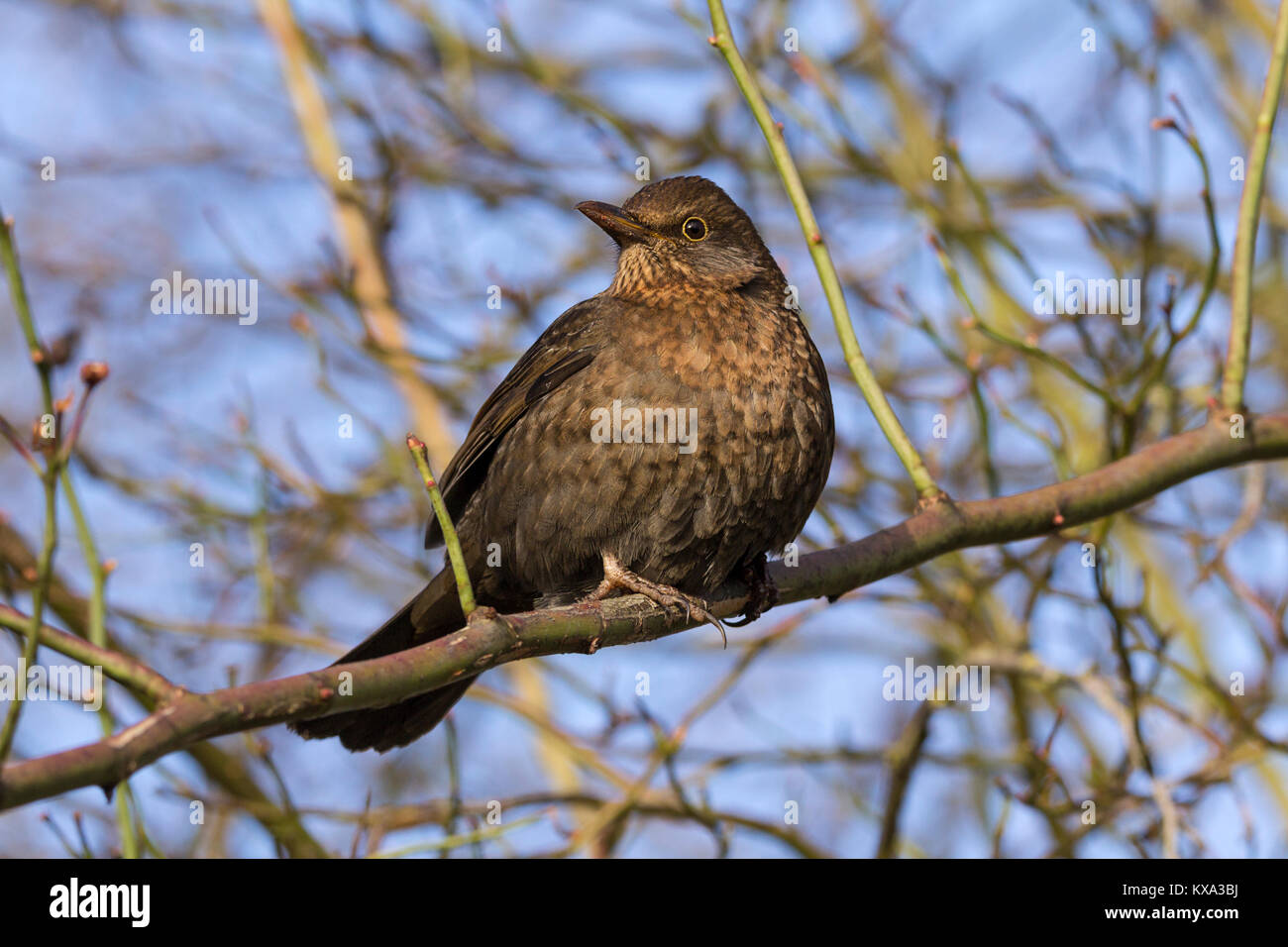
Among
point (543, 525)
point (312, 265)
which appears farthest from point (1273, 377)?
point (312, 265)

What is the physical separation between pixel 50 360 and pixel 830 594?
6.76ft

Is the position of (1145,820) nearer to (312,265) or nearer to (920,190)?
(920,190)

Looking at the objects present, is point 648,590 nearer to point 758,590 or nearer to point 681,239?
point 758,590

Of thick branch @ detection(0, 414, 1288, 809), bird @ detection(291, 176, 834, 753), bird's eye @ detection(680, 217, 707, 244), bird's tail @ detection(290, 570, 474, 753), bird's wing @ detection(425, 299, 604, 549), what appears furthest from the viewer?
bird's eye @ detection(680, 217, 707, 244)

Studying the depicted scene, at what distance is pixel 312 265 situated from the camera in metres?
6.09

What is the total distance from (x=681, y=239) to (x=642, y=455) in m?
1.04

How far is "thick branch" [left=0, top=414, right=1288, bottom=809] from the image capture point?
204 centimetres

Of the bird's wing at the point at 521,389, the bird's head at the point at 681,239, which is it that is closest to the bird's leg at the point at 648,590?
the bird's wing at the point at 521,389

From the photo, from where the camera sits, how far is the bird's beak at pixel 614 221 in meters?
4.54

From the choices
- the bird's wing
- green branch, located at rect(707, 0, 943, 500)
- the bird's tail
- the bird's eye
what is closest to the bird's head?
the bird's eye

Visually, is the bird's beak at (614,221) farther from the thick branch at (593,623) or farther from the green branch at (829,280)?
the thick branch at (593,623)

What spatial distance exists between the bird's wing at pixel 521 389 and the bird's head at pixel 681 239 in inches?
8.7

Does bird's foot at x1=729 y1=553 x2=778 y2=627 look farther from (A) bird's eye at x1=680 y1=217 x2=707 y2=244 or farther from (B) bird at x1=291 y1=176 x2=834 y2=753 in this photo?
(A) bird's eye at x1=680 y1=217 x2=707 y2=244
